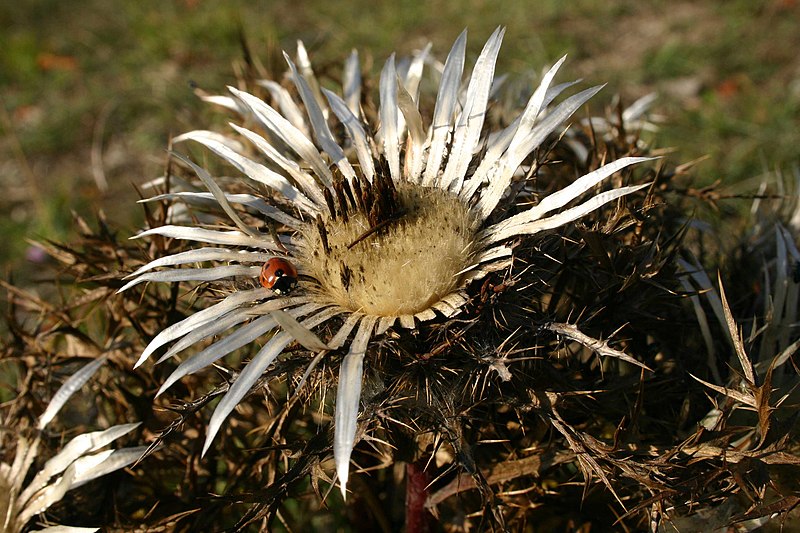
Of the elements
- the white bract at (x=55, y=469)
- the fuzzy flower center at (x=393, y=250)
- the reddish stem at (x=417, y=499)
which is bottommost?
the reddish stem at (x=417, y=499)

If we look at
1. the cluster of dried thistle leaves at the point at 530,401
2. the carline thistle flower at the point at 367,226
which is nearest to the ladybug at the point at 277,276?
the carline thistle flower at the point at 367,226

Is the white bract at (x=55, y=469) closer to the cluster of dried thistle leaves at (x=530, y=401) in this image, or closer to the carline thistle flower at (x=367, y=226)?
the cluster of dried thistle leaves at (x=530, y=401)

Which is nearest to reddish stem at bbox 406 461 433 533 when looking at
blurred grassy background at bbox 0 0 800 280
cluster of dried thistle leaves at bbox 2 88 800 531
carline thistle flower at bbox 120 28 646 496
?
cluster of dried thistle leaves at bbox 2 88 800 531

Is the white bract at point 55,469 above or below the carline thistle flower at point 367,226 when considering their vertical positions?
below

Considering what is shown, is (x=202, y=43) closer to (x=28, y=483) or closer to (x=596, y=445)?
(x=28, y=483)

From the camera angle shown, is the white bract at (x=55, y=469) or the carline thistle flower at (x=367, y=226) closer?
the carline thistle flower at (x=367, y=226)

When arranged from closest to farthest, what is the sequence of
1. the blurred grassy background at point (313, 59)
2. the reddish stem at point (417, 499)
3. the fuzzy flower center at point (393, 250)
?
the fuzzy flower center at point (393, 250)
the reddish stem at point (417, 499)
the blurred grassy background at point (313, 59)

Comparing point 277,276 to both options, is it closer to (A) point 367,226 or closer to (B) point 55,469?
(A) point 367,226
